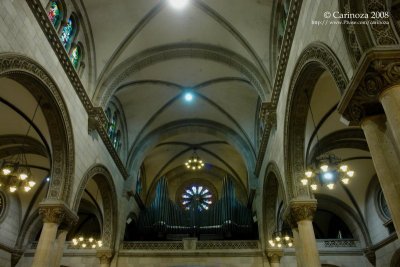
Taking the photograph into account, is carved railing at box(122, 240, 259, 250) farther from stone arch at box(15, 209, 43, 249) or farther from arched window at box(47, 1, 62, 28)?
arched window at box(47, 1, 62, 28)

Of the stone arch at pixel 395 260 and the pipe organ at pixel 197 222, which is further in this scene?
the pipe organ at pixel 197 222

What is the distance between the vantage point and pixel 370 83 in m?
4.77

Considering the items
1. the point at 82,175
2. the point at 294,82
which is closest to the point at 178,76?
the point at 82,175

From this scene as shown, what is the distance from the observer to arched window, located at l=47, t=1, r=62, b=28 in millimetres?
9562

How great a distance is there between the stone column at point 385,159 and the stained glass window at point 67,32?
8.97 m

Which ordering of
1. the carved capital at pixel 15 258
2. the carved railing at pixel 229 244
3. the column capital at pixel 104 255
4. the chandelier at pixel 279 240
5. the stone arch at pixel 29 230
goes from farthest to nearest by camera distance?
the stone arch at pixel 29 230 < the carved capital at pixel 15 258 < the carved railing at pixel 229 244 < the column capital at pixel 104 255 < the chandelier at pixel 279 240

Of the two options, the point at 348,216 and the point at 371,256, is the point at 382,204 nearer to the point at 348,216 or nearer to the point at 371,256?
the point at 348,216

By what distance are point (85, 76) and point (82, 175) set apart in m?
3.62

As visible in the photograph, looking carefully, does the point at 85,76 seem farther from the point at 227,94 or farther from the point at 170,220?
the point at 170,220

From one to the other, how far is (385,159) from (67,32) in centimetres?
979

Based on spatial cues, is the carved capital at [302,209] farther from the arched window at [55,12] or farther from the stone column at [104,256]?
the stone column at [104,256]

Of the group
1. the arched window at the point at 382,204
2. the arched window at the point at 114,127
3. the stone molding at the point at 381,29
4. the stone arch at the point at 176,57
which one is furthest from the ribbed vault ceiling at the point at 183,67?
the stone molding at the point at 381,29

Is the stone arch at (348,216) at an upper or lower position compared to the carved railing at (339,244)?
upper

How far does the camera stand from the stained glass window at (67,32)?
407 inches
